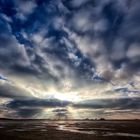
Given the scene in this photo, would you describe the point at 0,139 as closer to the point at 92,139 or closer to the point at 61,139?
the point at 61,139

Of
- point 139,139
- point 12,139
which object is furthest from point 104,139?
point 12,139

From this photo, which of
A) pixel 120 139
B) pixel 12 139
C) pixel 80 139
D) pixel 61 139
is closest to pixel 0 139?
pixel 12 139

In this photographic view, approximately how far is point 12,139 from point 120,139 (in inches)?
704

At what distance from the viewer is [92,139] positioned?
3556 cm

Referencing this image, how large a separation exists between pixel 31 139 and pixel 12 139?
3.28 metres

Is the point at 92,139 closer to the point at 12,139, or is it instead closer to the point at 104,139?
the point at 104,139

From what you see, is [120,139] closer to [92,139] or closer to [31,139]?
[92,139]

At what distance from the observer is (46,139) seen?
34.6m

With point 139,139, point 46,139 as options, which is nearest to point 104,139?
point 139,139

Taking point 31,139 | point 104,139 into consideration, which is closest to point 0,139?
point 31,139

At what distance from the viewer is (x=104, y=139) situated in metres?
35.3

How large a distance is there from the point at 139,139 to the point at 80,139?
9.93 meters

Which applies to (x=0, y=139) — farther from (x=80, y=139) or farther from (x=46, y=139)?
(x=80, y=139)

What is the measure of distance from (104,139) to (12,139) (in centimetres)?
1516
